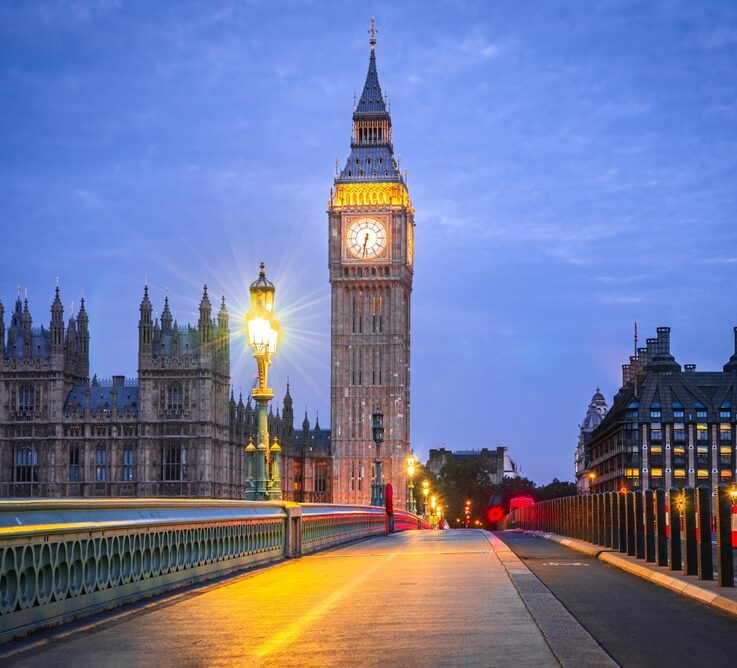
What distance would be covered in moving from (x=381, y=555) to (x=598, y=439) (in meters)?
150

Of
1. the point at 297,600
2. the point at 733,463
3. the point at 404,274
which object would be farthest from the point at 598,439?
the point at 297,600

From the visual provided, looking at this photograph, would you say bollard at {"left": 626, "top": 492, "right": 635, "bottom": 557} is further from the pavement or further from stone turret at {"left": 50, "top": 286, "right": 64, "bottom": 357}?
stone turret at {"left": 50, "top": 286, "right": 64, "bottom": 357}

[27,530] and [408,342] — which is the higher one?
[408,342]

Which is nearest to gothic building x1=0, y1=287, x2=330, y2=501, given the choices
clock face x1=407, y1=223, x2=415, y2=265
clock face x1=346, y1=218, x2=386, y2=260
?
clock face x1=346, y1=218, x2=386, y2=260

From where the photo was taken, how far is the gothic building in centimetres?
11356

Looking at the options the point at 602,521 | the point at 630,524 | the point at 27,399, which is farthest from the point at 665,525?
the point at 27,399

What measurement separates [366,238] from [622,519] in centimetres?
11860

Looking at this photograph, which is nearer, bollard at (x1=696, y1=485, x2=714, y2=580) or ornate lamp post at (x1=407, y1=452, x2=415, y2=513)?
bollard at (x1=696, y1=485, x2=714, y2=580)

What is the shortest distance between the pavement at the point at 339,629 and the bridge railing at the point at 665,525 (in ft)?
6.74

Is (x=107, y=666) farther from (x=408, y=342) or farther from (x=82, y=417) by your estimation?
(x=408, y=342)

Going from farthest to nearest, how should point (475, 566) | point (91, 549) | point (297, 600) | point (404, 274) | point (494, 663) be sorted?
point (404, 274)
point (475, 566)
point (297, 600)
point (91, 549)
point (494, 663)

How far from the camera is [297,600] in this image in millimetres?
14398

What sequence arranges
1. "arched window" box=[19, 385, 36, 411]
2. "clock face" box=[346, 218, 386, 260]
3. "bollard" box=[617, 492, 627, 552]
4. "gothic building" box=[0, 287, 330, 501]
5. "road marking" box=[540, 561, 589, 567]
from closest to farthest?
"road marking" box=[540, 561, 589, 567] → "bollard" box=[617, 492, 627, 552] → "gothic building" box=[0, 287, 330, 501] → "arched window" box=[19, 385, 36, 411] → "clock face" box=[346, 218, 386, 260]

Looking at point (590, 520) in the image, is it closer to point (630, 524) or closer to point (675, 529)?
point (630, 524)
